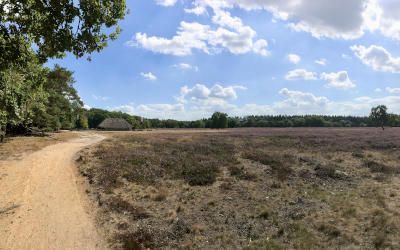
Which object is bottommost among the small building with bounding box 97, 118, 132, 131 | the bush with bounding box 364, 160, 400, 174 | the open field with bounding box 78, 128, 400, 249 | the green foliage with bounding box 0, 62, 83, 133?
the open field with bounding box 78, 128, 400, 249

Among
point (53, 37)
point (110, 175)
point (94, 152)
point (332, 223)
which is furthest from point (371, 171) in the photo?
point (53, 37)

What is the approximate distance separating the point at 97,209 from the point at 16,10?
997 centimetres

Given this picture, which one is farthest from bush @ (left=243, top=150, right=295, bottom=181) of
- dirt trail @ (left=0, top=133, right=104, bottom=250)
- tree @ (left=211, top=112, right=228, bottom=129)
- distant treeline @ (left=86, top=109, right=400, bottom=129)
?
tree @ (left=211, top=112, right=228, bottom=129)

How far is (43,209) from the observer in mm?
16938

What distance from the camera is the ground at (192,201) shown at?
14.2 m

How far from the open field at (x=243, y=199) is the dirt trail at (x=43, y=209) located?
94cm

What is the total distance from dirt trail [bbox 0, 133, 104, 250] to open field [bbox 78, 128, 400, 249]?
0.94 m

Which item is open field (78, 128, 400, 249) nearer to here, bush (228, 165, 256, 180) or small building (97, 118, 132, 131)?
bush (228, 165, 256, 180)

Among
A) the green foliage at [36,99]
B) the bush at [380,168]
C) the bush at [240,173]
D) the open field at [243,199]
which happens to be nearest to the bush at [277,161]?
the open field at [243,199]

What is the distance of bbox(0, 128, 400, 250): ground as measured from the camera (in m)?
14.2

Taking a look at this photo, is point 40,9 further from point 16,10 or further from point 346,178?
point 346,178

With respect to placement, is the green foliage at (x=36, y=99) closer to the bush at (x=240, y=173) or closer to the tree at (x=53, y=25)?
the tree at (x=53, y=25)

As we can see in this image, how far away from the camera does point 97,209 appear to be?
17625mm

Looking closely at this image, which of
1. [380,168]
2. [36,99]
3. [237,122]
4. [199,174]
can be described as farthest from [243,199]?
[237,122]
